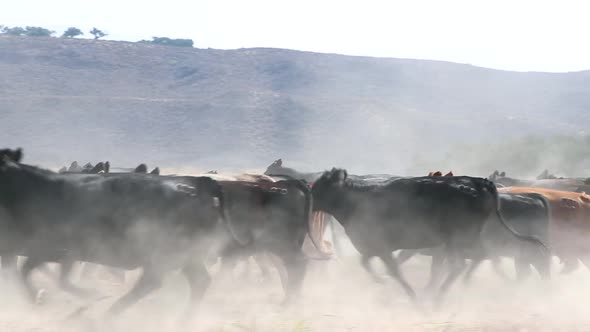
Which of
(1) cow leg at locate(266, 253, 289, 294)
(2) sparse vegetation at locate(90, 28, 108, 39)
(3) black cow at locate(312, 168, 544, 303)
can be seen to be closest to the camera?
(3) black cow at locate(312, 168, 544, 303)

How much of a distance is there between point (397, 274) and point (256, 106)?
106 m

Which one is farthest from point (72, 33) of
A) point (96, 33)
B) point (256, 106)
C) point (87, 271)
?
point (87, 271)

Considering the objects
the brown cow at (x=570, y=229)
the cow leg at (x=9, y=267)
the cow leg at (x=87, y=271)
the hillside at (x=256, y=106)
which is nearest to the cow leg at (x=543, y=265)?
the brown cow at (x=570, y=229)

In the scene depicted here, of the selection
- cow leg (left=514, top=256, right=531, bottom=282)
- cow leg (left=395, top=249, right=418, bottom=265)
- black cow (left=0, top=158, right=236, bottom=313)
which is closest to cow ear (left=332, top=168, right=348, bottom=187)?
cow leg (left=395, top=249, right=418, bottom=265)

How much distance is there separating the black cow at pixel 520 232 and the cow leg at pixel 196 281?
4.51 metres

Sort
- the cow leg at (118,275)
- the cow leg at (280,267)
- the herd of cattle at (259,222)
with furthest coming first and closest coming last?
the cow leg at (118,275) → the cow leg at (280,267) → the herd of cattle at (259,222)

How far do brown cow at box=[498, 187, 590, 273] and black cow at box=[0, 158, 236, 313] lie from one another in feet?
24.6

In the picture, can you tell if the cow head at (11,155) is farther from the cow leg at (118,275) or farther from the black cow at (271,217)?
the cow leg at (118,275)

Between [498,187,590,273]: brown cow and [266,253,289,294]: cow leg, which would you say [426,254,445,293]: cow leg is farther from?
[498,187,590,273]: brown cow

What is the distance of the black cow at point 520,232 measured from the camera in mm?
14555

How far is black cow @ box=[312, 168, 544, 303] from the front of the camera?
1312 centimetres

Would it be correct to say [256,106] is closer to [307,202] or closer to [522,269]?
[522,269]

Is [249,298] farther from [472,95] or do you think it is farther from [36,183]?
[472,95]

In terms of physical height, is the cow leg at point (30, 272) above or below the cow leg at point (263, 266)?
above
